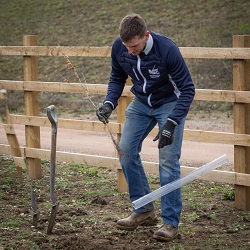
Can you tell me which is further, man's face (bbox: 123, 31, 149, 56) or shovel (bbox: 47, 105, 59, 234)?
shovel (bbox: 47, 105, 59, 234)

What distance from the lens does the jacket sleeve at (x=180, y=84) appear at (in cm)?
581

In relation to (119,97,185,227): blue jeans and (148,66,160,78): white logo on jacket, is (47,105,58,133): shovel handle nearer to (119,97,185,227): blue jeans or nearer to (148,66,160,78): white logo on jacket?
(119,97,185,227): blue jeans

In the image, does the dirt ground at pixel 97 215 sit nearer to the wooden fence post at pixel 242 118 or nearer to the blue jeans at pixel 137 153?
the wooden fence post at pixel 242 118

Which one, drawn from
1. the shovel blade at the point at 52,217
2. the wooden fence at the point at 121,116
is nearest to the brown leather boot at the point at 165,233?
the shovel blade at the point at 52,217

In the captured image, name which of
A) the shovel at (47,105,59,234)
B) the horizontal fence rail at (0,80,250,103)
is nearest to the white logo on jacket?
the shovel at (47,105,59,234)

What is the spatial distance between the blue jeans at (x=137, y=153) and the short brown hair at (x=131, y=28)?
0.69m

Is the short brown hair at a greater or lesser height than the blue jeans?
greater

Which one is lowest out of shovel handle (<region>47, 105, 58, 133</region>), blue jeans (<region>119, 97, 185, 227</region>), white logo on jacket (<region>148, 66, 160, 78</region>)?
blue jeans (<region>119, 97, 185, 227</region>)

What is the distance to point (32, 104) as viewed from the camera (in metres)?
9.13

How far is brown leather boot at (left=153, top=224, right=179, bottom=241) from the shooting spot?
6.05 m

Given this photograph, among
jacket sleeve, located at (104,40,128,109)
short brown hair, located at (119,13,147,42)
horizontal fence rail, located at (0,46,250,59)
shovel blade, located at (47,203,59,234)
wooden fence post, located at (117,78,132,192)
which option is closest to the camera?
short brown hair, located at (119,13,147,42)

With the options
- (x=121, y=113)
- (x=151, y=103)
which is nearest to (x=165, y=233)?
(x=151, y=103)

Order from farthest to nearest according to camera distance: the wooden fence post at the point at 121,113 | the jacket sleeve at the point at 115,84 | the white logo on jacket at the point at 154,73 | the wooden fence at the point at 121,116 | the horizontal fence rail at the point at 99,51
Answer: the wooden fence post at the point at 121,113, the wooden fence at the point at 121,116, the horizontal fence rail at the point at 99,51, the jacket sleeve at the point at 115,84, the white logo on jacket at the point at 154,73

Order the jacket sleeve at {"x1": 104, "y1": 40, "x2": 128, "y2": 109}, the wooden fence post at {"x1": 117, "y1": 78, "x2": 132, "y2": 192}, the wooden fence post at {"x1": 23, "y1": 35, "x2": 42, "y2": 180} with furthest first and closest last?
the wooden fence post at {"x1": 23, "y1": 35, "x2": 42, "y2": 180} < the wooden fence post at {"x1": 117, "y1": 78, "x2": 132, "y2": 192} < the jacket sleeve at {"x1": 104, "y1": 40, "x2": 128, "y2": 109}
